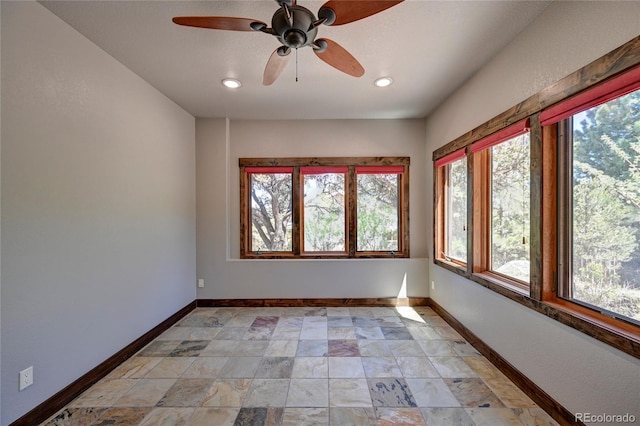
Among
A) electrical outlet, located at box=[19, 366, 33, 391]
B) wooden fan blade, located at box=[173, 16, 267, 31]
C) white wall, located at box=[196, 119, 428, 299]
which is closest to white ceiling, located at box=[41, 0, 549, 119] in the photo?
wooden fan blade, located at box=[173, 16, 267, 31]

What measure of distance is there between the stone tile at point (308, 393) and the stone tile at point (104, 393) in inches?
51.1

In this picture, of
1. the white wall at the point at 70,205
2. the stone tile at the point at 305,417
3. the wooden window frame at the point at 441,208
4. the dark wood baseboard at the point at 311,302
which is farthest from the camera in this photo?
the dark wood baseboard at the point at 311,302

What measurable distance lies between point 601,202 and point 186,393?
308 cm

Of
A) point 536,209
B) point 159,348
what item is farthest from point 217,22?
point 159,348

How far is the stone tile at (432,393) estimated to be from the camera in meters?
1.89

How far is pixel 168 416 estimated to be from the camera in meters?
1.80

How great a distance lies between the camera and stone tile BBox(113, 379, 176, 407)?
1.93 m

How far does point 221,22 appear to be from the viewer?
147cm

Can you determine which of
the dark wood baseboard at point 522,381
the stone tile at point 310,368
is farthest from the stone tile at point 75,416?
the dark wood baseboard at point 522,381

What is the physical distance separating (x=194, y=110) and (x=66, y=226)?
216 centimetres

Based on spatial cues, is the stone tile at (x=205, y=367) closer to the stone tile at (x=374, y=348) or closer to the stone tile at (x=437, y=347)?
the stone tile at (x=374, y=348)

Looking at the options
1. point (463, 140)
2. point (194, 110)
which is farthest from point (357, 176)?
point (194, 110)

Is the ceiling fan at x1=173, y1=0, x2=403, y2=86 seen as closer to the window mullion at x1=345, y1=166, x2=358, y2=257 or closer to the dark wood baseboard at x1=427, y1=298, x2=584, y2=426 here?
the window mullion at x1=345, y1=166, x2=358, y2=257

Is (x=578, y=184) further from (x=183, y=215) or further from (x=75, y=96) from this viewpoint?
(x=183, y=215)
